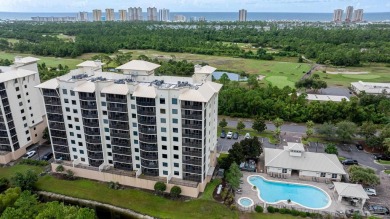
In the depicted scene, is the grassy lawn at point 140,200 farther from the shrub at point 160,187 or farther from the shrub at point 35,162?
the shrub at point 35,162

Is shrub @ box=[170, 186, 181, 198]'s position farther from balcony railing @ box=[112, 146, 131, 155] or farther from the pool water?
balcony railing @ box=[112, 146, 131, 155]

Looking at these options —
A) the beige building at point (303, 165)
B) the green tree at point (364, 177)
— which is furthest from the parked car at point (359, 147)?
the green tree at point (364, 177)

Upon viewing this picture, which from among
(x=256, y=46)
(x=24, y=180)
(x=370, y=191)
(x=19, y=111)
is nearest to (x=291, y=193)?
(x=370, y=191)

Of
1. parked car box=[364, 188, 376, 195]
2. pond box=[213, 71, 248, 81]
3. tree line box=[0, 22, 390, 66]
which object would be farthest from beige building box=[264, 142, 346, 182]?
tree line box=[0, 22, 390, 66]

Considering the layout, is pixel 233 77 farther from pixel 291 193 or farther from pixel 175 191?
pixel 175 191

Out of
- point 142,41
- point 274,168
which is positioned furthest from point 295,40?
point 274,168
